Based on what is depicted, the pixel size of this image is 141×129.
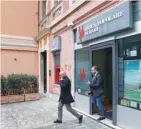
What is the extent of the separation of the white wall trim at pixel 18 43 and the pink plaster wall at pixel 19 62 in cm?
30

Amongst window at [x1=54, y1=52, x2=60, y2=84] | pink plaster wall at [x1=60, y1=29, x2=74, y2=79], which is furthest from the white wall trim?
pink plaster wall at [x1=60, y1=29, x2=74, y2=79]

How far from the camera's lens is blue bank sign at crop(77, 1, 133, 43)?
17.4ft

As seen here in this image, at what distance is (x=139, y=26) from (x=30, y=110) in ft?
17.8

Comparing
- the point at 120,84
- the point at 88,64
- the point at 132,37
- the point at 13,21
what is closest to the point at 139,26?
the point at 132,37

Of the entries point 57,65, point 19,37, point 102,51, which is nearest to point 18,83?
point 57,65

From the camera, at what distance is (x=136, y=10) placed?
524cm

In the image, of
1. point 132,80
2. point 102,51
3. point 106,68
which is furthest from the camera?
point 106,68

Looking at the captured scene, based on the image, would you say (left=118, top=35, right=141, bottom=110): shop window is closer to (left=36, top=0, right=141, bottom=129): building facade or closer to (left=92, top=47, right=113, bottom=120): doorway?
(left=36, top=0, right=141, bottom=129): building facade

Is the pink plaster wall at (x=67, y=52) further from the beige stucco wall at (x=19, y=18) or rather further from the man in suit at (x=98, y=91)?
the beige stucco wall at (x=19, y=18)

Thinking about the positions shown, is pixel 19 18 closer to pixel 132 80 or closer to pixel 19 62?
pixel 19 62

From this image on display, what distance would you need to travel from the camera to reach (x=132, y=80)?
5.43 m

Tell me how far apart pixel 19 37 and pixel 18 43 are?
425mm

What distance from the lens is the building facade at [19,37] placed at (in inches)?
552

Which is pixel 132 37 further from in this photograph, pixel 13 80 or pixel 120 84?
pixel 13 80
